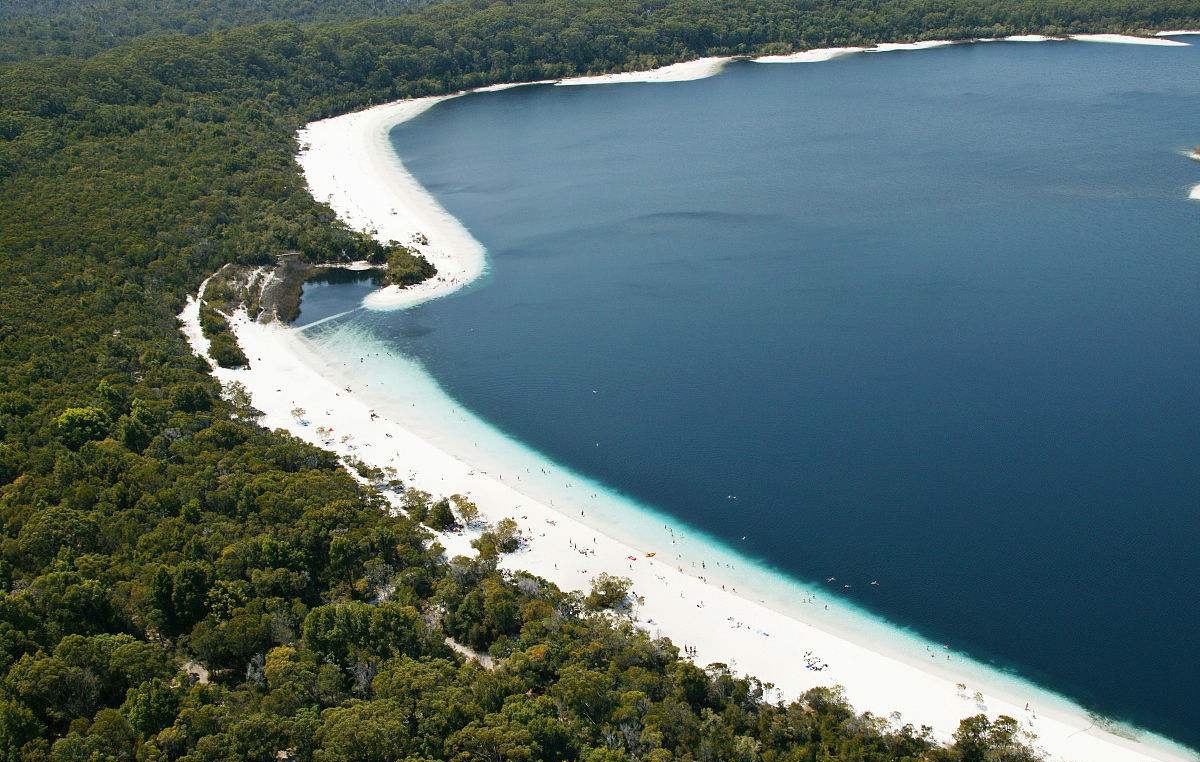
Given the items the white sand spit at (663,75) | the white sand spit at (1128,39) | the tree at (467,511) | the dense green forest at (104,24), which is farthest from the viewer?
the white sand spit at (663,75)

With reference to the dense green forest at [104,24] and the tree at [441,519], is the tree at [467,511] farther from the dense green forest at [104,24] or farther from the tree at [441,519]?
the dense green forest at [104,24]

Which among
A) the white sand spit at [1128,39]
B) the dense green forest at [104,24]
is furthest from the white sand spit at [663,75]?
the white sand spit at [1128,39]

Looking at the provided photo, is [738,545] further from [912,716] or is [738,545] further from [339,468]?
[339,468]

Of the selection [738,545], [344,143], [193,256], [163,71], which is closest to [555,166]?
[344,143]

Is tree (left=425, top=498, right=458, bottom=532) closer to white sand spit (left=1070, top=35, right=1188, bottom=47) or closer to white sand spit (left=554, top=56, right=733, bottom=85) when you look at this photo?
white sand spit (left=554, top=56, right=733, bottom=85)

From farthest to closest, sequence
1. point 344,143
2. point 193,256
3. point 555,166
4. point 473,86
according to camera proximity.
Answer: point 473,86, point 344,143, point 555,166, point 193,256

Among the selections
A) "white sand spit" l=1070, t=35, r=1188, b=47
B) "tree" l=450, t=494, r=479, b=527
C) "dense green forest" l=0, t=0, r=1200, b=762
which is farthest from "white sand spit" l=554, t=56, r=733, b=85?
"tree" l=450, t=494, r=479, b=527
